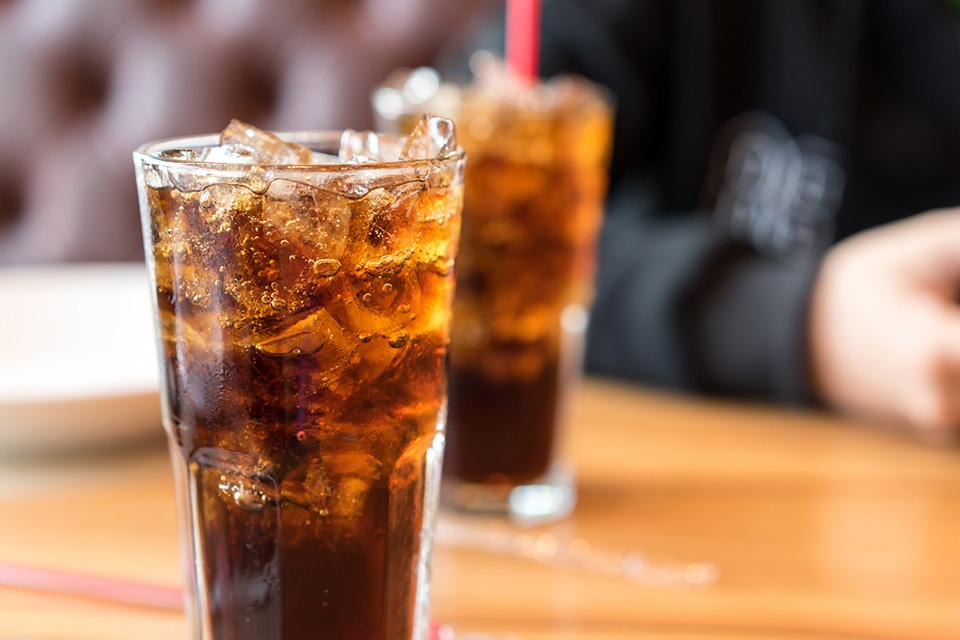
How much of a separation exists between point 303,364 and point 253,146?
102mm

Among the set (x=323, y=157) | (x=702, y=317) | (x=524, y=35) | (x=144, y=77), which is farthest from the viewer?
(x=144, y=77)

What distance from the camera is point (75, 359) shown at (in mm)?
1172

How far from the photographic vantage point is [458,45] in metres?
1.94

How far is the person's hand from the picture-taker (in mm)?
1065

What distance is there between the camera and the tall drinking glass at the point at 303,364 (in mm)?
481

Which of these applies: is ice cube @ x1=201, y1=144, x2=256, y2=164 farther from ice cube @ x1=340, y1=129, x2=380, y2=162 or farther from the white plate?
the white plate

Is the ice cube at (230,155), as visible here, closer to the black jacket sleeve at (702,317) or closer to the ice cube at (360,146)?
the ice cube at (360,146)

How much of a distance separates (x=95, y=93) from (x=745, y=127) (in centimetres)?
108

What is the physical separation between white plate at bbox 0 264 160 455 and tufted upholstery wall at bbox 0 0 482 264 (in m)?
0.61

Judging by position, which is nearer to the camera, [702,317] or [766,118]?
[702,317]

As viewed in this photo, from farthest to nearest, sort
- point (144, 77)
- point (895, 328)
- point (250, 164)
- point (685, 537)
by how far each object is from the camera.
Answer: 1. point (144, 77)
2. point (895, 328)
3. point (685, 537)
4. point (250, 164)

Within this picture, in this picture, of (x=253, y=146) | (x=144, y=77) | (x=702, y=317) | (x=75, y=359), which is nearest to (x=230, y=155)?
(x=253, y=146)

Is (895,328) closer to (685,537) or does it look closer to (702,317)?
(702,317)

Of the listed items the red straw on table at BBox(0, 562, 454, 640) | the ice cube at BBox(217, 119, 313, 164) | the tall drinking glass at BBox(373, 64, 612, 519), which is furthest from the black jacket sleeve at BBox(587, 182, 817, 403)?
the ice cube at BBox(217, 119, 313, 164)
